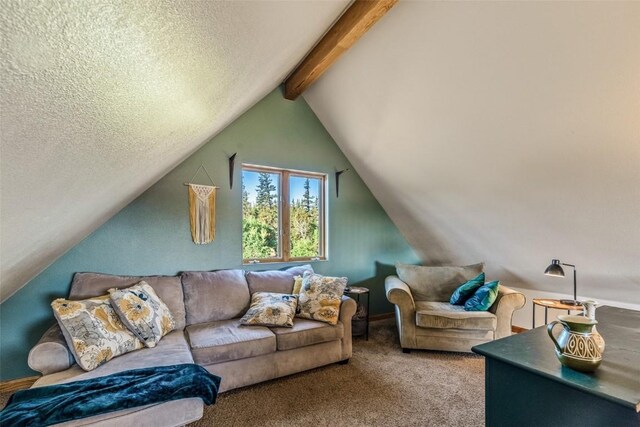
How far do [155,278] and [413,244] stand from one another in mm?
3488

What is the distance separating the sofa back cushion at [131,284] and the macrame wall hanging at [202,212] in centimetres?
48

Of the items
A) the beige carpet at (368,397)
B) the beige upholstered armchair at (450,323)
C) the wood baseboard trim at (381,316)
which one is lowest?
the wood baseboard trim at (381,316)

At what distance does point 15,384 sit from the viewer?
7.69ft

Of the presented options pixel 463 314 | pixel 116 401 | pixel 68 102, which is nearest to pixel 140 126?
pixel 68 102

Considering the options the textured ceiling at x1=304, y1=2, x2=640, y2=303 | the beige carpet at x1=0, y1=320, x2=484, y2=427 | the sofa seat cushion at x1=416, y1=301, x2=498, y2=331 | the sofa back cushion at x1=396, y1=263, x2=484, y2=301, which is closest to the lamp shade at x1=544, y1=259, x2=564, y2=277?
the textured ceiling at x1=304, y1=2, x2=640, y2=303

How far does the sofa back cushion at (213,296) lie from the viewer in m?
2.67

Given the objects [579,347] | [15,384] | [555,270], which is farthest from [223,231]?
[555,270]

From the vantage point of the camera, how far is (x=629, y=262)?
2.56 m

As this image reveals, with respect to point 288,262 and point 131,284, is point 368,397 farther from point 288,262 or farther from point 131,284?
point 131,284

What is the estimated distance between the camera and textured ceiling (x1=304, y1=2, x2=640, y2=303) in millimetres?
1655

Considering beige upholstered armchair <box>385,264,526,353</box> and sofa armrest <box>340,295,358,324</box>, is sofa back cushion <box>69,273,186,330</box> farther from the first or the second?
beige upholstered armchair <box>385,264,526,353</box>

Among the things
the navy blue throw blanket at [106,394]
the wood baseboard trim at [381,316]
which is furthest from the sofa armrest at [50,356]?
the wood baseboard trim at [381,316]

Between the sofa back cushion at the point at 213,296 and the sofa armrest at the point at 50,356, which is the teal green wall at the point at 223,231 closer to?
the sofa back cushion at the point at 213,296

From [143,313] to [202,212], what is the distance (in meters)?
1.17
